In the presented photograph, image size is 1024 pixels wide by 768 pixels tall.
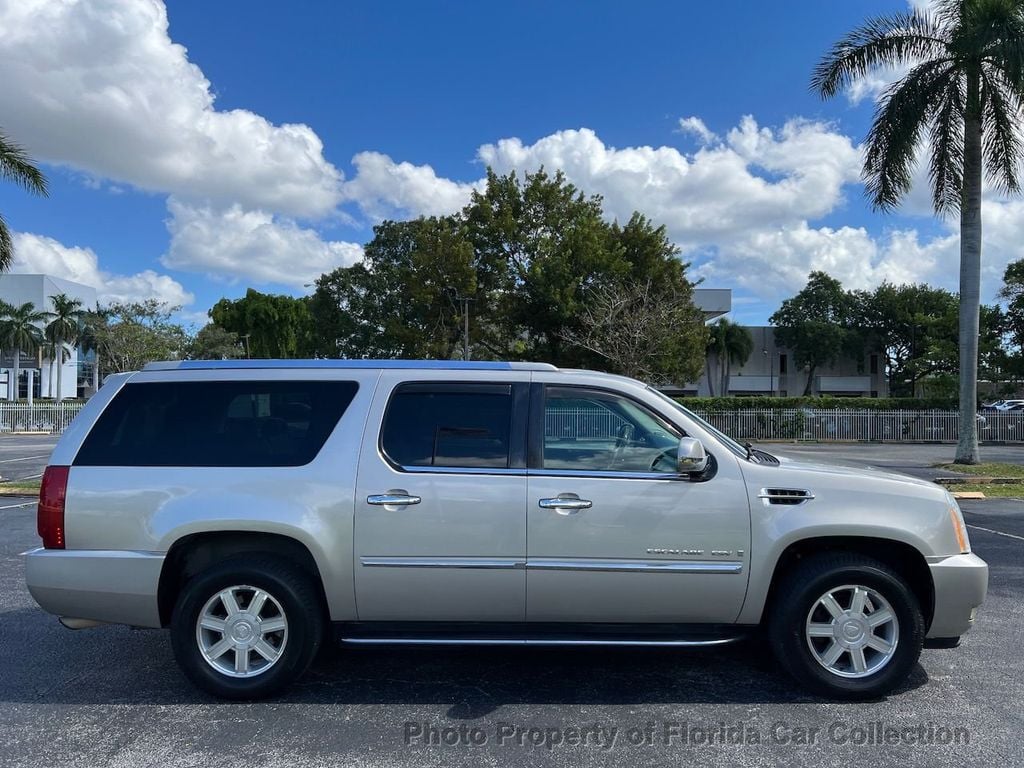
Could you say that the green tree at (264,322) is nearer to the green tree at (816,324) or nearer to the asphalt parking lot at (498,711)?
the green tree at (816,324)

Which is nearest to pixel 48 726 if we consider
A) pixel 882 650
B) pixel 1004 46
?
pixel 882 650

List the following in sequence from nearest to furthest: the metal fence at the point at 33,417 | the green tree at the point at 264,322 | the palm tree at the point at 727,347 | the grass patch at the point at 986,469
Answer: the grass patch at the point at 986,469 < the metal fence at the point at 33,417 < the palm tree at the point at 727,347 < the green tree at the point at 264,322

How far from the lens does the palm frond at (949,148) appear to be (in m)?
17.0

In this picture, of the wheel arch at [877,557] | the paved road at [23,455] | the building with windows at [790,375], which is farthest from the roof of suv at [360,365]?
the building with windows at [790,375]

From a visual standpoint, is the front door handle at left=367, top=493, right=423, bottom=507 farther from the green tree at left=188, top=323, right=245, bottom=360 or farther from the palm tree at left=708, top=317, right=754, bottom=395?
the palm tree at left=708, top=317, right=754, bottom=395

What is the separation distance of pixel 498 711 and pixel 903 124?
17.2 meters

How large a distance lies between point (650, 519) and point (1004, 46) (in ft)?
52.3

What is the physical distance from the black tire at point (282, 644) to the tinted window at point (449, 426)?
94cm

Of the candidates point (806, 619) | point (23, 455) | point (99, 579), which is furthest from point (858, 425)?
point (99, 579)

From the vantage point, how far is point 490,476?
4141 millimetres

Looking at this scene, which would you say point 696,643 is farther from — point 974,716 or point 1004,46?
point 1004,46

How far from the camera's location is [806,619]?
13.6ft

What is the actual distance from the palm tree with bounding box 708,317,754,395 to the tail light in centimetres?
5320

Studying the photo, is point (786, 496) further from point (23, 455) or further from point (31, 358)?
point (31, 358)
